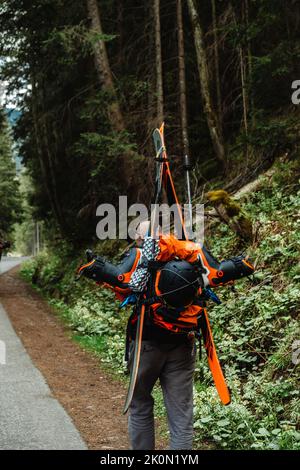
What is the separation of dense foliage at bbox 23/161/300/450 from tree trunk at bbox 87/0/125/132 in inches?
203

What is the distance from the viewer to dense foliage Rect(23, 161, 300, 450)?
597 centimetres

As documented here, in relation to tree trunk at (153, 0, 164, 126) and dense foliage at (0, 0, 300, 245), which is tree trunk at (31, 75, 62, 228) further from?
tree trunk at (153, 0, 164, 126)

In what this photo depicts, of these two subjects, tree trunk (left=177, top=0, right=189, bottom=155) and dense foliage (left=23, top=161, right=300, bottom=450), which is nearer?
dense foliage (left=23, top=161, right=300, bottom=450)

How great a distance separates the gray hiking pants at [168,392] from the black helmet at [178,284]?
0.42 meters

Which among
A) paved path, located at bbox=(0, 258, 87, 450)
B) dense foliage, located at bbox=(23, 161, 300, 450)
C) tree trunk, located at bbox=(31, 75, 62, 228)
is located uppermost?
tree trunk, located at bbox=(31, 75, 62, 228)

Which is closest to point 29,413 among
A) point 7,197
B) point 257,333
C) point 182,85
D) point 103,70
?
point 257,333

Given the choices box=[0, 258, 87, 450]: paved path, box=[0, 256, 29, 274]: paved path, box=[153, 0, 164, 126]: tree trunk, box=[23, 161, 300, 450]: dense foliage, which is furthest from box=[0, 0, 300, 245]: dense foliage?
box=[0, 256, 29, 274]: paved path

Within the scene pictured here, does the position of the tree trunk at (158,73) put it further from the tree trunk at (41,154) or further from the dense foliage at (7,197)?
the dense foliage at (7,197)

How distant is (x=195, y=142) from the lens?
54.7 feet

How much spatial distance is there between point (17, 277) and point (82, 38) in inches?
622

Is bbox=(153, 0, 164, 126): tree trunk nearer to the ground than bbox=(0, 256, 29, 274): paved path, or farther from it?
farther from it

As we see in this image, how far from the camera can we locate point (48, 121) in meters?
19.3

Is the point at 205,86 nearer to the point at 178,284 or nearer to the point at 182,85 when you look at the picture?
the point at 182,85
